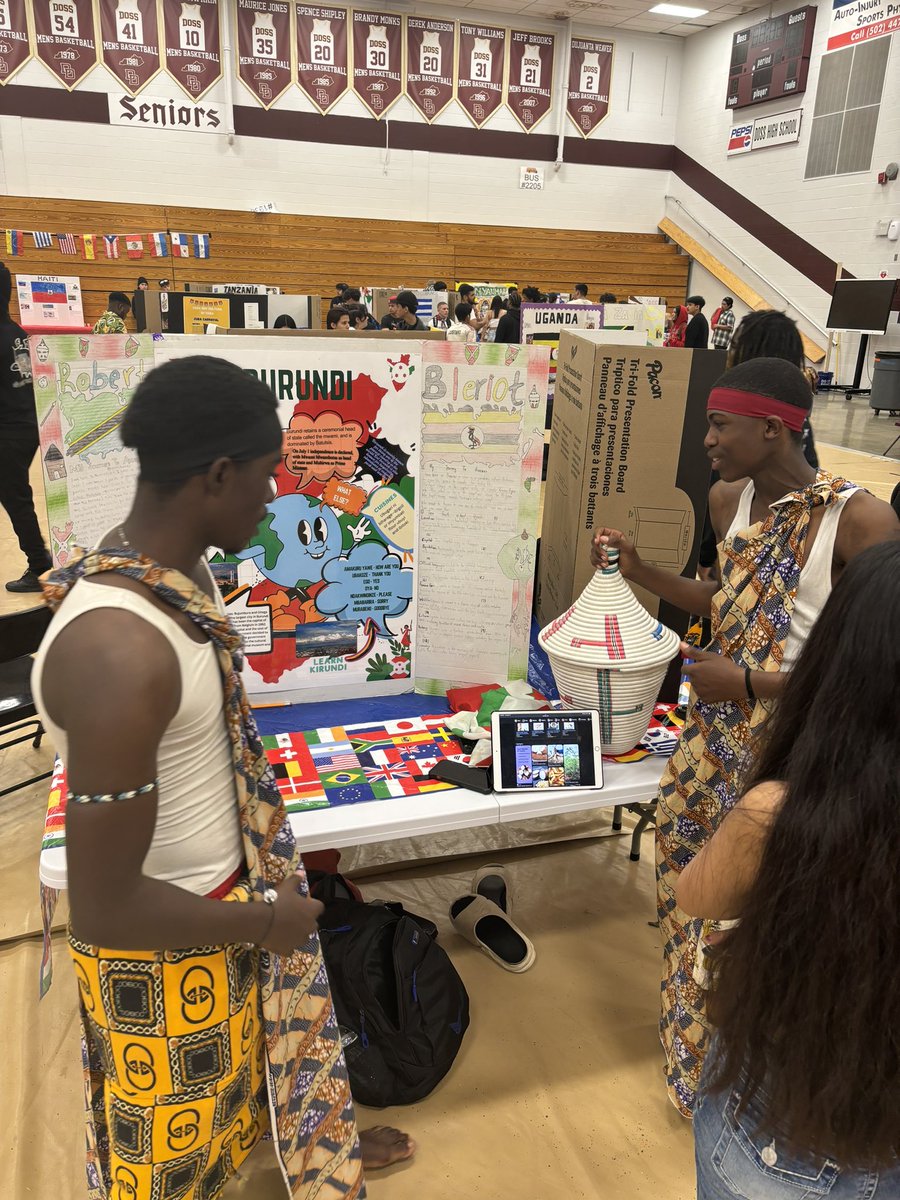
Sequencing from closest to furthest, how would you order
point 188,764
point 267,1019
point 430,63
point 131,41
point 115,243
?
point 188,764
point 267,1019
point 131,41
point 115,243
point 430,63

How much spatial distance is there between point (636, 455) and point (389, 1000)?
1429mm

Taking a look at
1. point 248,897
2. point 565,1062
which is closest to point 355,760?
point 248,897

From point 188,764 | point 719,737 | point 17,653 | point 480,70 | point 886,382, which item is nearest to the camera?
point 188,764

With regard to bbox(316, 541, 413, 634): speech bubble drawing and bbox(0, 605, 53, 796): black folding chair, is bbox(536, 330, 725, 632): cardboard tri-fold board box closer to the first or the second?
bbox(316, 541, 413, 634): speech bubble drawing

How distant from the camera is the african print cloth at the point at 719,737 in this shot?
1532 mm

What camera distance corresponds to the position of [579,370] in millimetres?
2125

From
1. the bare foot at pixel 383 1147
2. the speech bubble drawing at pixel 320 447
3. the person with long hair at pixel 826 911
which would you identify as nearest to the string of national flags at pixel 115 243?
the speech bubble drawing at pixel 320 447

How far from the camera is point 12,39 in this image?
11359mm

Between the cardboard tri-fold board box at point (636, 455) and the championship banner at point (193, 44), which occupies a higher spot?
the championship banner at point (193, 44)

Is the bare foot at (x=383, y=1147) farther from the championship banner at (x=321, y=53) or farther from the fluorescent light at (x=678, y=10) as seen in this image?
the fluorescent light at (x=678, y=10)

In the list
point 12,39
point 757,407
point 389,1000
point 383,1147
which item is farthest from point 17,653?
point 12,39

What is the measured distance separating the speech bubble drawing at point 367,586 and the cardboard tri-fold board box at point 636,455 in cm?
48

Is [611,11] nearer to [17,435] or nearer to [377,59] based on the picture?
[377,59]

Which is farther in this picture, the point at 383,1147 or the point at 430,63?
the point at 430,63
